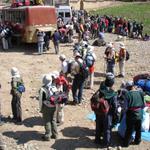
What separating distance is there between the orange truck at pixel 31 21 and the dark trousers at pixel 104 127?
1430 cm

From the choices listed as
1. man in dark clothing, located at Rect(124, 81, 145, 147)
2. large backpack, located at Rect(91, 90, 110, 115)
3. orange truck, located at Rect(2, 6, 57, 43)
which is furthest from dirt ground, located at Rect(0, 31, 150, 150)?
orange truck, located at Rect(2, 6, 57, 43)

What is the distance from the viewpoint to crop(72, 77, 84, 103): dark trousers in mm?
13383

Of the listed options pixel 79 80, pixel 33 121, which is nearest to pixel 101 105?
pixel 33 121

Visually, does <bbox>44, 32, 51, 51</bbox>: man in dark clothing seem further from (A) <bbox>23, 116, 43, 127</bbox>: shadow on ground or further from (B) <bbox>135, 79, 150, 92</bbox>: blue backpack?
(A) <bbox>23, 116, 43, 127</bbox>: shadow on ground

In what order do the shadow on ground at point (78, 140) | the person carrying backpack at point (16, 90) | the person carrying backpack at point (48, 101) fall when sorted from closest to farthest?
the person carrying backpack at point (48, 101), the shadow on ground at point (78, 140), the person carrying backpack at point (16, 90)

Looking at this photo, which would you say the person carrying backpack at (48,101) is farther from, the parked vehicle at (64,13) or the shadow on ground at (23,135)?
the parked vehicle at (64,13)

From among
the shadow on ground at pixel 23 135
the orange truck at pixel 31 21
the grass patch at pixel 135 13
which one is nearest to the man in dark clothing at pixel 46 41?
the orange truck at pixel 31 21

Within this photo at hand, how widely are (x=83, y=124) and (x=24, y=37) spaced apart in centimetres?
1329

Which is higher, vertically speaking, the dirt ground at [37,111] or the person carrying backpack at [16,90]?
the person carrying backpack at [16,90]

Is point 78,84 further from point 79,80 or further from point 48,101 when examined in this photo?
point 48,101

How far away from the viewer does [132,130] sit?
10367 millimetres

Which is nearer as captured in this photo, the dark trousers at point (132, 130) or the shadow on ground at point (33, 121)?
the dark trousers at point (132, 130)

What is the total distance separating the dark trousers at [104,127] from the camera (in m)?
10.2

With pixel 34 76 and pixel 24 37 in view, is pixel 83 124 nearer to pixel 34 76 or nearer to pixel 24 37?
pixel 34 76
